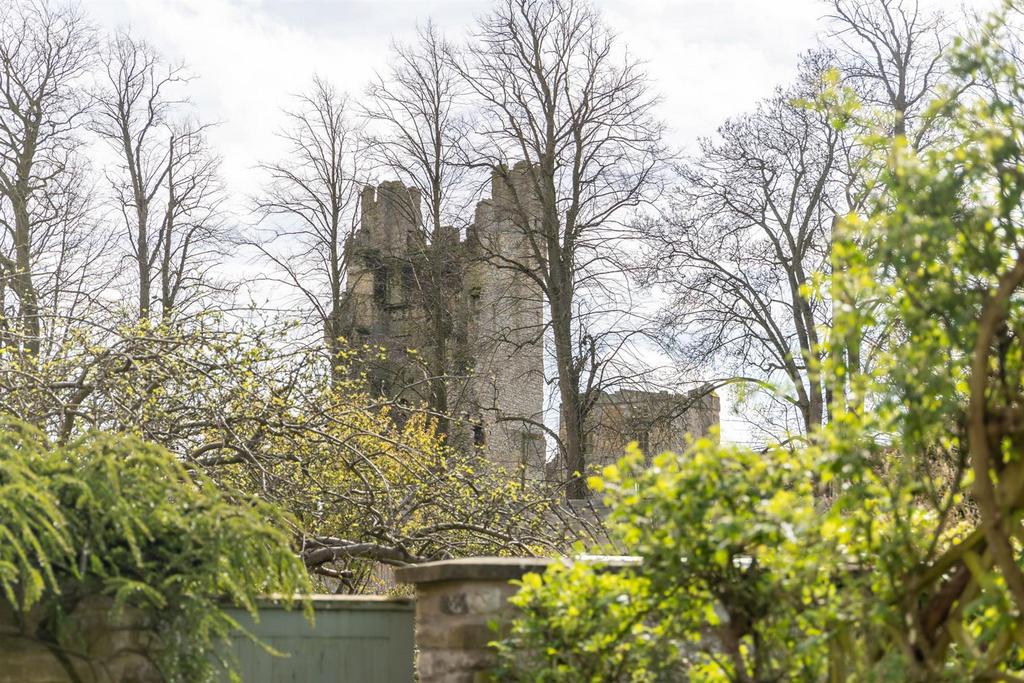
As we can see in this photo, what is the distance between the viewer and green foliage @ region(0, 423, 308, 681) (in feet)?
18.2

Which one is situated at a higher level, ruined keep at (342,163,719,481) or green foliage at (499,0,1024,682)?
ruined keep at (342,163,719,481)

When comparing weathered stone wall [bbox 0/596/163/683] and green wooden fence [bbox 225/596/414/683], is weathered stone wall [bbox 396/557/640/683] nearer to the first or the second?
green wooden fence [bbox 225/596/414/683]

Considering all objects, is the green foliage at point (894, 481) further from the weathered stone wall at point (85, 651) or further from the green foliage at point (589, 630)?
the weathered stone wall at point (85, 651)

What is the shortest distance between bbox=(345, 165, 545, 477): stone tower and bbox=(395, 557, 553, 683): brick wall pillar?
524 inches

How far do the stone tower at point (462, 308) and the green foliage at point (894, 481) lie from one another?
1456 centimetres

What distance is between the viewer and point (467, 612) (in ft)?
18.9

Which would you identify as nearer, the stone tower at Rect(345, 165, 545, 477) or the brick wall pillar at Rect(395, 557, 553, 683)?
the brick wall pillar at Rect(395, 557, 553, 683)

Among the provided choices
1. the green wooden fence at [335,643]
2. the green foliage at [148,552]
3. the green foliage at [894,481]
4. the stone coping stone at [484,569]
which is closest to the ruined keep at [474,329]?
the green wooden fence at [335,643]

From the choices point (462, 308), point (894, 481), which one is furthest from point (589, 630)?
point (462, 308)

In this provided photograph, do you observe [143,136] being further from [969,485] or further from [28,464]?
[969,485]

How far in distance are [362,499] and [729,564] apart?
6.16 meters

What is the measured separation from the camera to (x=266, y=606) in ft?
21.7

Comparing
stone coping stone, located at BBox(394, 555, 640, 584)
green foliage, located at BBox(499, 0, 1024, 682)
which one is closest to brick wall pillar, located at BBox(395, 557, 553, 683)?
stone coping stone, located at BBox(394, 555, 640, 584)

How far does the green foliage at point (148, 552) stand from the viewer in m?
5.55
